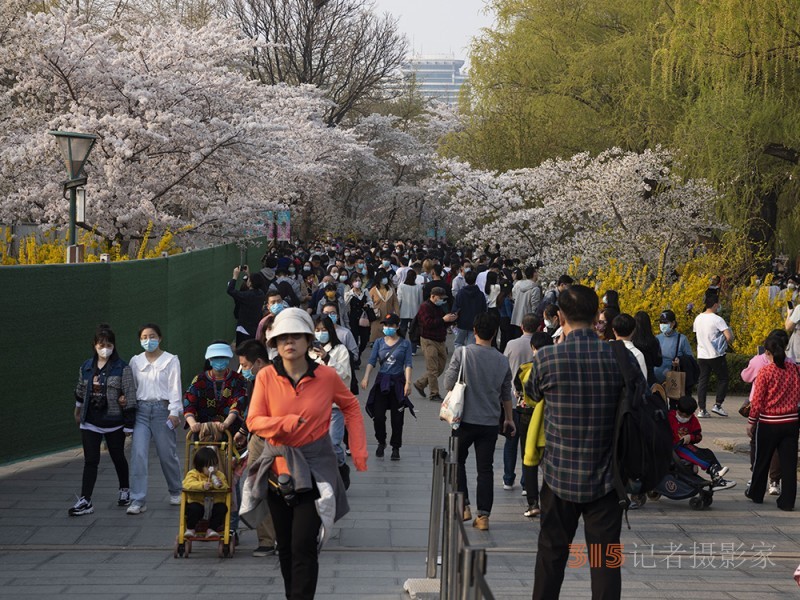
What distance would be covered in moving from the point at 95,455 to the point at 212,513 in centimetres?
170

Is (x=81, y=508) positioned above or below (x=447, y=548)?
below

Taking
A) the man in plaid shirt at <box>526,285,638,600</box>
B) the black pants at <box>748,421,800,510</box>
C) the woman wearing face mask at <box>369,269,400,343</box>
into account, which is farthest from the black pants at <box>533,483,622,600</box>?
the woman wearing face mask at <box>369,269,400,343</box>

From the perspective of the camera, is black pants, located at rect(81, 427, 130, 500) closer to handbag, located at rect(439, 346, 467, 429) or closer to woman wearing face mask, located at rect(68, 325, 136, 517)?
woman wearing face mask, located at rect(68, 325, 136, 517)

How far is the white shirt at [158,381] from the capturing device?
34.4 ft

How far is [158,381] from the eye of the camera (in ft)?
34.4

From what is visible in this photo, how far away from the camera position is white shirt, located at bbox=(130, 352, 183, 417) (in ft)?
34.4

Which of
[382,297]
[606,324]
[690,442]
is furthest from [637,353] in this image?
[382,297]

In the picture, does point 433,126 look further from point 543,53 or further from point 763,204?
point 763,204

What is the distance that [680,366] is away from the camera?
13.2 metres

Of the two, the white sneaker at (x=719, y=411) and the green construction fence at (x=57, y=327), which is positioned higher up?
the green construction fence at (x=57, y=327)

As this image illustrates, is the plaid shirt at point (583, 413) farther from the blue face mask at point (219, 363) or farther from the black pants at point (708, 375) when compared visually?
the black pants at point (708, 375)

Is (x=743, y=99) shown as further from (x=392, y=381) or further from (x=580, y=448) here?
(x=580, y=448)

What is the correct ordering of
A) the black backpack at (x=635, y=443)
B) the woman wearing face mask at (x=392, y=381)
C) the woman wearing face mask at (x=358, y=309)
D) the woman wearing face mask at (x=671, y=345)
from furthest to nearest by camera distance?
the woman wearing face mask at (x=358, y=309) < the woman wearing face mask at (x=671, y=345) < the woman wearing face mask at (x=392, y=381) < the black backpack at (x=635, y=443)

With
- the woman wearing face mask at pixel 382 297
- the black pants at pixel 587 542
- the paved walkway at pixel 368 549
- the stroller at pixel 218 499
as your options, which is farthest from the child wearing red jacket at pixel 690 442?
the woman wearing face mask at pixel 382 297
